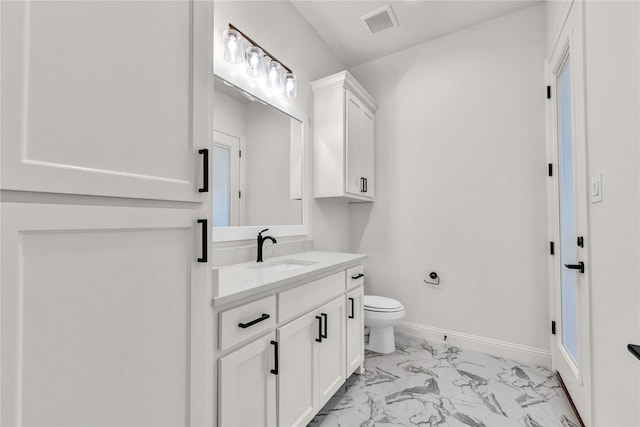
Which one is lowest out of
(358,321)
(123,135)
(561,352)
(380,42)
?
(561,352)

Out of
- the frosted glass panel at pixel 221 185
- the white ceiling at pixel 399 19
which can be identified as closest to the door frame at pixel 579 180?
the white ceiling at pixel 399 19

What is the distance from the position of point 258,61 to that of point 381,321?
82.9 inches

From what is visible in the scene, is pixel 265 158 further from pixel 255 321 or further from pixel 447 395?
pixel 447 395

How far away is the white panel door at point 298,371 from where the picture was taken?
126 cm

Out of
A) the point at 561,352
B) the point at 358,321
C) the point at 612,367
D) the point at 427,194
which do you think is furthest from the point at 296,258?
the point at 561,352

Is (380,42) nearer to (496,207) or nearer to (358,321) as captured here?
(496,207)

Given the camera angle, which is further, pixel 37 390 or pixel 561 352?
pixel 561 352

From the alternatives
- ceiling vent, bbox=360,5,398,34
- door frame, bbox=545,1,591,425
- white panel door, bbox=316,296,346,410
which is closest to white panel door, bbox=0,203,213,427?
white panel door, bbox=316,296,346,410

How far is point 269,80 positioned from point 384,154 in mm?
1395

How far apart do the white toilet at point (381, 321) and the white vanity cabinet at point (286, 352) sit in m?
0.50

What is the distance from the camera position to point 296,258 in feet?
6.64

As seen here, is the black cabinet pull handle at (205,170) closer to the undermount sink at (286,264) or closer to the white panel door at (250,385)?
the white panel door at (250,385)

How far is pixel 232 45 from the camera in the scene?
169 centimetres

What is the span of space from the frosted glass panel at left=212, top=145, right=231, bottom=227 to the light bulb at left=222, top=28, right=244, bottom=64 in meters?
0.53
